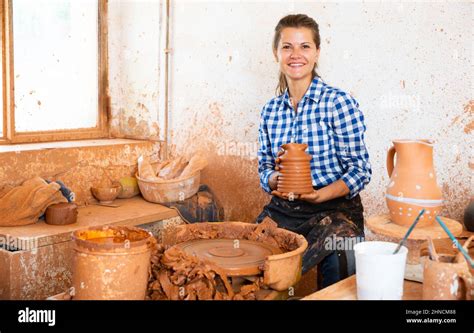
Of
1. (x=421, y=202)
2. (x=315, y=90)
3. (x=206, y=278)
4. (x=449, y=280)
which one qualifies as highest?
(x=315, y=90)

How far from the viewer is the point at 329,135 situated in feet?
9.29

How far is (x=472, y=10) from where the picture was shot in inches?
116

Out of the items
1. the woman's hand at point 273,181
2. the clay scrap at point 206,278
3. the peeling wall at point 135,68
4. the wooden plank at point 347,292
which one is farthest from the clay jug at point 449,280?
the peeling wall at point 135,68

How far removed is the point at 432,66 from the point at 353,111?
686 mm

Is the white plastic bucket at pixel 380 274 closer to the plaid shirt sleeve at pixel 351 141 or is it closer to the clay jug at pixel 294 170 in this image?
the clay jug at pixel 294 170

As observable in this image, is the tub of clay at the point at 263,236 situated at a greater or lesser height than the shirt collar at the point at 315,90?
lesser

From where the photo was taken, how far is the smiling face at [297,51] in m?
2.88

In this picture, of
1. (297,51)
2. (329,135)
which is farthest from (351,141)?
(297,51)

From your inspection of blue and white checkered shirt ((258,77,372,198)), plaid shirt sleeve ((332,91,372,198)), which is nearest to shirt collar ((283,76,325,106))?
blue and white checkered shirt ((258,77,372,198))

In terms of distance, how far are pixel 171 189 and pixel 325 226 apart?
170 cm

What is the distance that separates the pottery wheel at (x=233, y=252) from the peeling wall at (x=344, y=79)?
1.51m

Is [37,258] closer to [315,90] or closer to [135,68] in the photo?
A: [315,90]

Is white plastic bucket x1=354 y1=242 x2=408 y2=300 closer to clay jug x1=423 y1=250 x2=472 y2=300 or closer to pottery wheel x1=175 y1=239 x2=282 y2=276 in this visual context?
clay jug x1=423 y1=250 x2=472 y2=300
